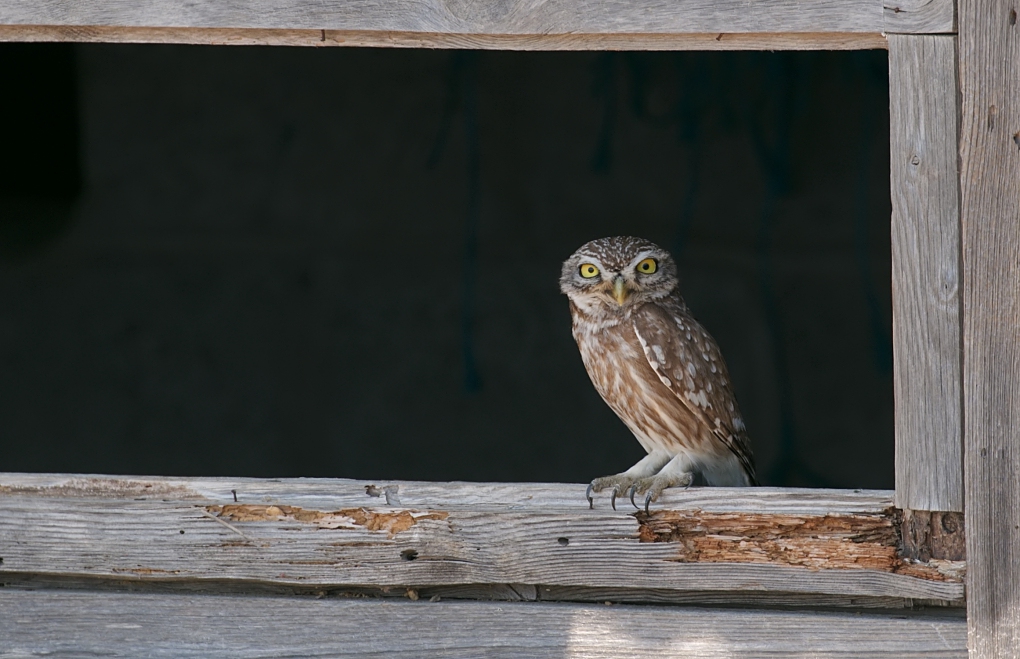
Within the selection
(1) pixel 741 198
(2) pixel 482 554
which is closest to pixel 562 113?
(1) pixel 741 198

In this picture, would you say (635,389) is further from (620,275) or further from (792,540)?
(792,540)

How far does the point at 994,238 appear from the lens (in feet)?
8.03

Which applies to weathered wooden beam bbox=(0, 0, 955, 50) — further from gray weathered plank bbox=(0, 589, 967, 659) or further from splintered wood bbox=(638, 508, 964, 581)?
gray weathered plank bbox=(0, 589, 967, 659)

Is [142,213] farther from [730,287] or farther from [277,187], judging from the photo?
[730,287]

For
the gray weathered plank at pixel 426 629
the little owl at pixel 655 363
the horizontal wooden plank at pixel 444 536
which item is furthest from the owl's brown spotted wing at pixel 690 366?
the gray weathered plank at pixel 426 629

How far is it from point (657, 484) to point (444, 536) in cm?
57

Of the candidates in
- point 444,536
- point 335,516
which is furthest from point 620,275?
point 335,516

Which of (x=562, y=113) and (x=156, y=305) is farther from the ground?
(x=562, y=113)

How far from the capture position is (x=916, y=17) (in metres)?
2.45

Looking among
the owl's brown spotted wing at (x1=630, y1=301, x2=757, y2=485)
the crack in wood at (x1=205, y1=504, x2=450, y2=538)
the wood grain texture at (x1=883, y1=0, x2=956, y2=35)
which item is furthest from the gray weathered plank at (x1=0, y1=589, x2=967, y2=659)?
the wood grain texture at (x1=883, y1=0, x2=956, y2=35)

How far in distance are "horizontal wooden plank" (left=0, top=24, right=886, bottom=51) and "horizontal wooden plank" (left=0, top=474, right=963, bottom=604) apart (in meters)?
1.03

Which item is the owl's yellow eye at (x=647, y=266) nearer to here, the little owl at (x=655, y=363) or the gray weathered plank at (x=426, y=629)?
the little owl at (x=655, y=363)

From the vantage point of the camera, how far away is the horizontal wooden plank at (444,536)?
260cm

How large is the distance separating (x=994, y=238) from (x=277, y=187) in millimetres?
5964
